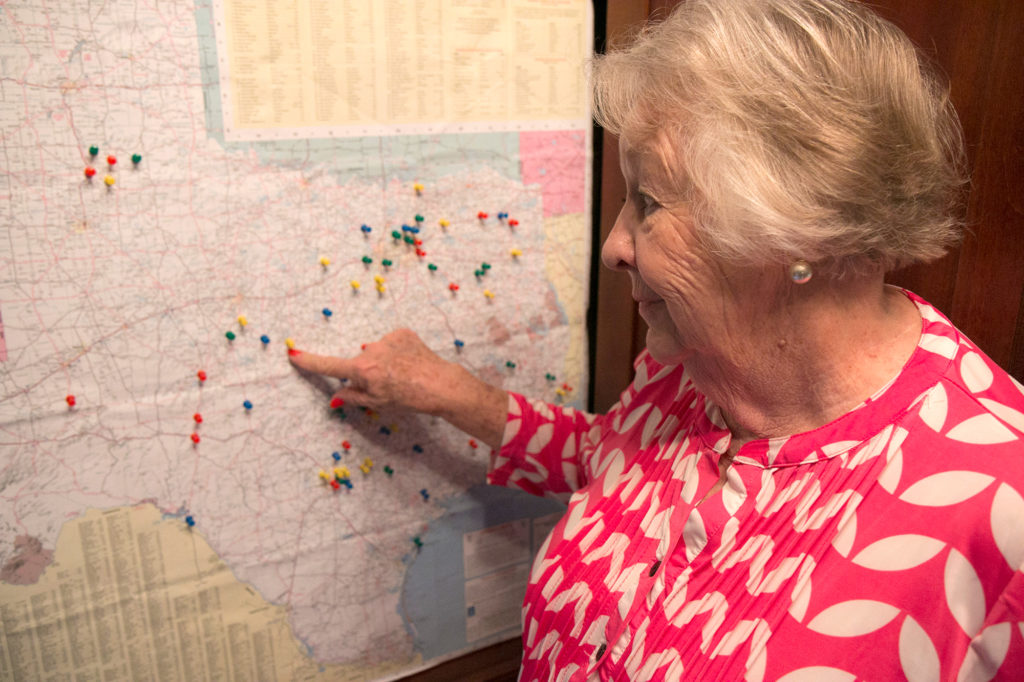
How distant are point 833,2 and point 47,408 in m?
1.12

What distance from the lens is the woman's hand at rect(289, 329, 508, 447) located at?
3.90ft

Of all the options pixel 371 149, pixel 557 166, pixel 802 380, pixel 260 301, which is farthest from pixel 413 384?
pixel 802 380

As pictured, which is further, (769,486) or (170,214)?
(170,214)

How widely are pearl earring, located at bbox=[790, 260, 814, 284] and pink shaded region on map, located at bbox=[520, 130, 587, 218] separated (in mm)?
592

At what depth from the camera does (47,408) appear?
1015 millimetres

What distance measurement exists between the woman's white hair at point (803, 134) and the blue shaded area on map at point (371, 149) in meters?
0.42

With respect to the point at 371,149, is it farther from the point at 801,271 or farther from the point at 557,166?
the point at 801,271

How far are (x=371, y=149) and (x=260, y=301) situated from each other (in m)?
0.29

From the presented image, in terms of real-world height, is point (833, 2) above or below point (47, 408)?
above

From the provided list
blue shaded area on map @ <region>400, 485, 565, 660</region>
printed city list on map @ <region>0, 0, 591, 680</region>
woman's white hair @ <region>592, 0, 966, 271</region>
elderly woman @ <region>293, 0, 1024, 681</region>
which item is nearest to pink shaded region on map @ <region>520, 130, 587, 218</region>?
printed city list on map @ <region>0, 0, 591, 680</region>

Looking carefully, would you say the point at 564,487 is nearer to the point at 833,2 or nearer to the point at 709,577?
the point at 709,577

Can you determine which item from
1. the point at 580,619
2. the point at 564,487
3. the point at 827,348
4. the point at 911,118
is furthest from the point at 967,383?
the point at 564,487

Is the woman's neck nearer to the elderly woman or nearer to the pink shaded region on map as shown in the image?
the elderly woman

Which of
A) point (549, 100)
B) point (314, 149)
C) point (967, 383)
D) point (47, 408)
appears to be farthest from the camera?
point (549, 100)
